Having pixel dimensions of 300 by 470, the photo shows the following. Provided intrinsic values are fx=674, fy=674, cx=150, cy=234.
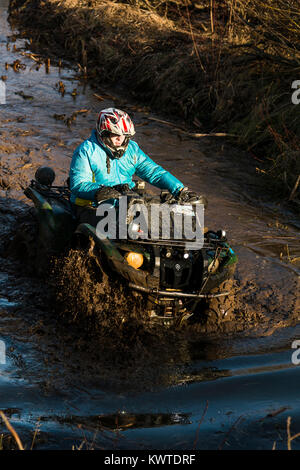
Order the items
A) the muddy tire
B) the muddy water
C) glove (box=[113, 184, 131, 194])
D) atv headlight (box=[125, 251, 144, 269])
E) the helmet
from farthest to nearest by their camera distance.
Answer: the helmet, the muddy tire, glove (box=[113, 184, 131, 194]), atv headlight (box=[125, 251, 144, 269]), the muddy water

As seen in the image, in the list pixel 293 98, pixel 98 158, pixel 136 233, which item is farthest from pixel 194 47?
pixel 136 233

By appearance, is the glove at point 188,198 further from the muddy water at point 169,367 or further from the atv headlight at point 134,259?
the muddy water at point 169,367

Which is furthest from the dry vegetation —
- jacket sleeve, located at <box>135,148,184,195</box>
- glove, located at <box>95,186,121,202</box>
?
glove, located at <box>95,186,121,202</box>

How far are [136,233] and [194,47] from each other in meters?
9.70

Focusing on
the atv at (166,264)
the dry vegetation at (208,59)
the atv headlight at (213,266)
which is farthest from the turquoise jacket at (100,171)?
the dry vegetation at (208,59)

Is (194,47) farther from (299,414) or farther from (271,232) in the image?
(299,414)

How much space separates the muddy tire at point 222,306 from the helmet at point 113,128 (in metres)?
1.83

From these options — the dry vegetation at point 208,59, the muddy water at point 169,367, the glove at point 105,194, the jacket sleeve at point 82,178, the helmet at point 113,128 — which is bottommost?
the muddy water at point 169,367

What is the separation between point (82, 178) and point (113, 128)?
0.60 meters

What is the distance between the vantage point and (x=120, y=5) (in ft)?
61.2

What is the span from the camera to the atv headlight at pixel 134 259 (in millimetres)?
6140

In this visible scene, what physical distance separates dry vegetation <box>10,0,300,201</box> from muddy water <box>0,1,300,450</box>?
7.97ft

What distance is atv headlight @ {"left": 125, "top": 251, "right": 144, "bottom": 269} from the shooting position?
20.1 feet

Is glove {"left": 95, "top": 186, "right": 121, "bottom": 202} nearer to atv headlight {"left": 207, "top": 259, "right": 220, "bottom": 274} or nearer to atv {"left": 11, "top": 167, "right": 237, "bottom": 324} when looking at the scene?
atv {"left": 11, "top": 167, "right": 237, "bottom": 324}
